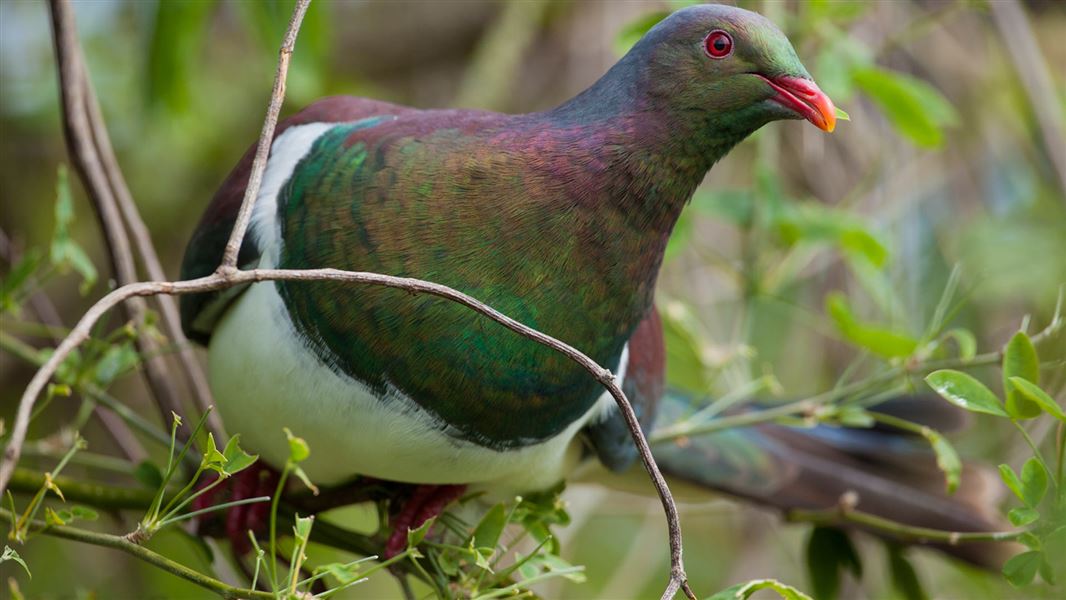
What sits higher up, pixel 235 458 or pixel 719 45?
pixel 719 45

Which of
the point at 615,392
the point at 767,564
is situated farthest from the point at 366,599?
the point at 615,392

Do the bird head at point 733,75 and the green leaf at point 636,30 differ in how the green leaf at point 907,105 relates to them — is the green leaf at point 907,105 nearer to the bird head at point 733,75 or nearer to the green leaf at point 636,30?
the green leaf at point 636,30

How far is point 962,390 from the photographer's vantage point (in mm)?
1641

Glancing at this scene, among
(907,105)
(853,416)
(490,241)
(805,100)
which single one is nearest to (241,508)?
(490,241)

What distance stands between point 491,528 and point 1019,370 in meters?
0.75

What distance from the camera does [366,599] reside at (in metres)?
3.69

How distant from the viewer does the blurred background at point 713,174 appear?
3090 mm

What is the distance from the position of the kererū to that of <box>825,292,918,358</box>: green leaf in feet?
1.85

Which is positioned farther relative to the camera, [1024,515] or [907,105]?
[907,105]

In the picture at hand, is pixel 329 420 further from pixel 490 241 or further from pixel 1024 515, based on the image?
pixel 1024 515

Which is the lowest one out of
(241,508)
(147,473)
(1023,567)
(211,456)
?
(241,508)

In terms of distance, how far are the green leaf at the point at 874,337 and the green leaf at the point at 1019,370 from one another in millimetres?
561

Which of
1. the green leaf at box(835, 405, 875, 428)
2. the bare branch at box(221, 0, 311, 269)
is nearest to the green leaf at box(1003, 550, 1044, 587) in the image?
the green leaf at box(835, 405, 875, 428)

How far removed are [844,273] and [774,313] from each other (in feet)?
2.13
